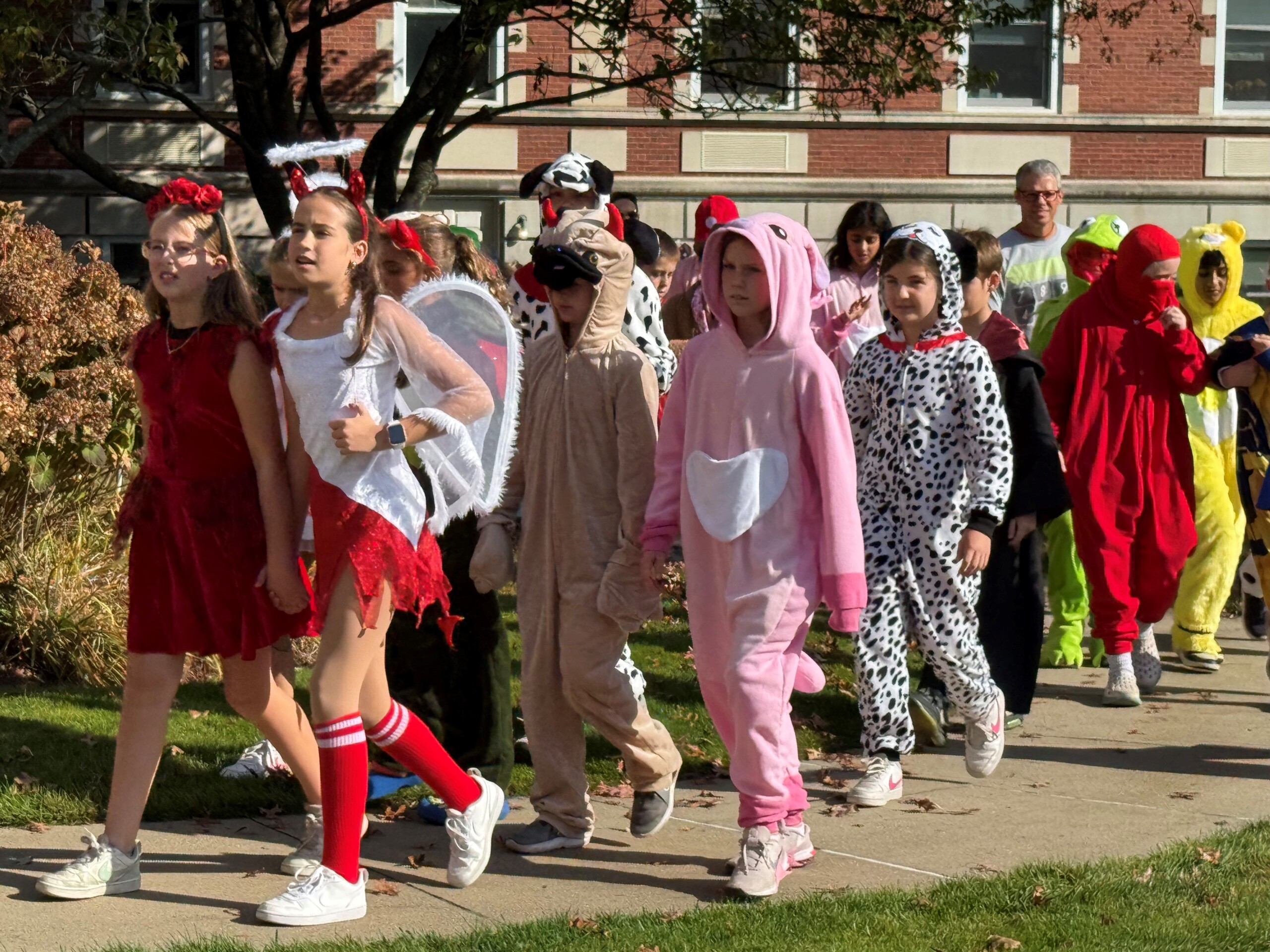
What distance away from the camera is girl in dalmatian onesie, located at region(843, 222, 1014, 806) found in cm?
627

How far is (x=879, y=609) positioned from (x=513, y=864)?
1662 millimetres

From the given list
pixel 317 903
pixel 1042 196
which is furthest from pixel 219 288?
pixel 1042 196

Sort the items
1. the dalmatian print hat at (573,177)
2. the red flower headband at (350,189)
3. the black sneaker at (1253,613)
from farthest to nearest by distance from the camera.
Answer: the black sneaker at (1253,613) < the dalmatian print hat at (573,177) < the red flower headband at (350,189)

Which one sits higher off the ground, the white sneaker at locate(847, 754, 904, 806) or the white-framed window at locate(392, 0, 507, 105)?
the white-framed window at locate(392, 0, 507, 105)

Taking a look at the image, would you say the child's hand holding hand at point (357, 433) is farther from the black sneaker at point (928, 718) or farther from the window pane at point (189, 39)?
the window pane at point (189, 39)

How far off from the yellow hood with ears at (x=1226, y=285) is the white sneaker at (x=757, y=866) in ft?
16.3

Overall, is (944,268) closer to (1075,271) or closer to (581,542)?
(581,542)

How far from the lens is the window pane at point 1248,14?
2445 centimetres

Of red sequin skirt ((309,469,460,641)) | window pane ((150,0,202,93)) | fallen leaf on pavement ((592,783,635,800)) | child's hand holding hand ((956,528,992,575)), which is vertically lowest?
fallen leaf on pavement ((592,783,635,800))

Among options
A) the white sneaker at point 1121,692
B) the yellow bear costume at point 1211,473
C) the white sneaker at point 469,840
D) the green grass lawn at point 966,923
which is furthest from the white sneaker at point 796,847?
the yellow bear costume at point 1211,473

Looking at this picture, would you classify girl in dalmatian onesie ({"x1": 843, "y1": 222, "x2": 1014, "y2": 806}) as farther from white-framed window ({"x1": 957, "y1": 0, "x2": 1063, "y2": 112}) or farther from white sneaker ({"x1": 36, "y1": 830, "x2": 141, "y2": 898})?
white-framed window ({"x1": 957, "y1": 0, "x2": 1063, "y2": 112})

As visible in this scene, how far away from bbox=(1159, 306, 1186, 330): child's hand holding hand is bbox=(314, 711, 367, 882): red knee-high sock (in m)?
4.72

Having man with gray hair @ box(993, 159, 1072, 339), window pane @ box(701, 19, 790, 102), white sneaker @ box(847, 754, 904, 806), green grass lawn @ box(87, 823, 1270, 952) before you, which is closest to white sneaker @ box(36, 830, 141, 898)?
green grass lawn @ box(87, 823, 1270, 952)

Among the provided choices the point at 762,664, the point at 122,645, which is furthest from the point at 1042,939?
the point at 122,645
